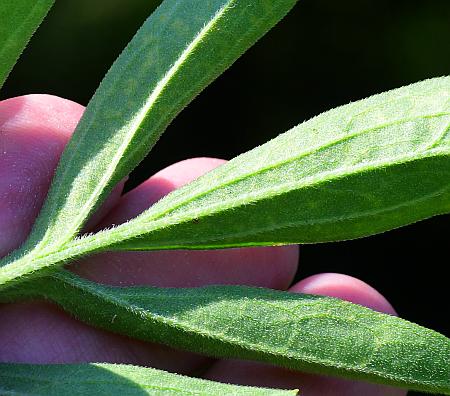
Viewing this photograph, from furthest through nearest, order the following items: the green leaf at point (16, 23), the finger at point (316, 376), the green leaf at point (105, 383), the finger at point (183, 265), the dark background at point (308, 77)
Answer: the dark background at point (308, 77)
the finger at point (183, 265)
the finger at point (316, 376)
the green leaf at point (16, 23)
the green leaf at point (105, 383)

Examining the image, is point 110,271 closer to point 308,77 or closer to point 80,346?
point 80,346

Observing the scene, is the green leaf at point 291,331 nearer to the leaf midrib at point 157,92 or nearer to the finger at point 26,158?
the leaf midrib at point 157,92

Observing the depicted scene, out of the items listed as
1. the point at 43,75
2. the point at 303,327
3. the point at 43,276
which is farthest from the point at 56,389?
the point at 43,75

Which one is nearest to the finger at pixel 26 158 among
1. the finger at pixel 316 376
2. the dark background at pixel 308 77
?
the finger at pixel 316 376

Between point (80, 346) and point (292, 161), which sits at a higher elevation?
point (292, 161)

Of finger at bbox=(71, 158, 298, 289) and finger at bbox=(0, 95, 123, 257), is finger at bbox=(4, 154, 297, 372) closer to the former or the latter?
finger at bbox=(71, 158, 298, 289)

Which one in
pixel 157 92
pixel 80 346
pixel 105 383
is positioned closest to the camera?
pixel 105 383

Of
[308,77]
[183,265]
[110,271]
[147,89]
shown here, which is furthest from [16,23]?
[308,77]
